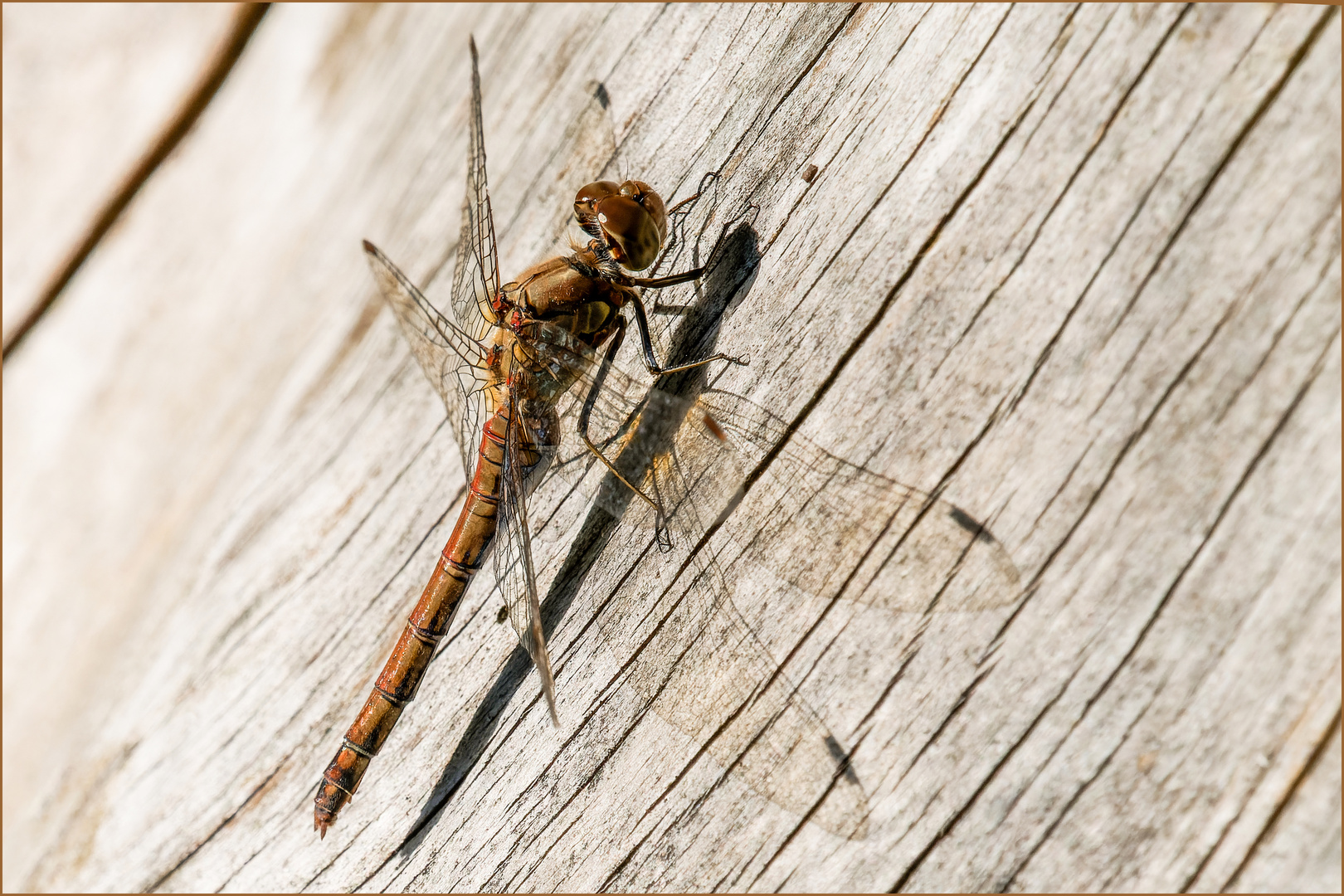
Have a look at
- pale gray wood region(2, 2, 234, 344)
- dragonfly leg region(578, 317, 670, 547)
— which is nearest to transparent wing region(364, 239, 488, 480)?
dragonfly leg region(578, 317, 670, 547)

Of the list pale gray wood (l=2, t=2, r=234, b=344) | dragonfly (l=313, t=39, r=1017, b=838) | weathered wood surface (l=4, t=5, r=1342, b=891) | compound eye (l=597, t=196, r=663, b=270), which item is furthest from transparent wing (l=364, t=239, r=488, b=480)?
pale gray wood (l=2, t=2, r=234, b=344)

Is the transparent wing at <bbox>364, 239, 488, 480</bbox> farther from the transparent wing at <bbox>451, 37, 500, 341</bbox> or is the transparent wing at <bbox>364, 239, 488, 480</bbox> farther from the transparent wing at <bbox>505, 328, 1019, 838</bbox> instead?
the transparent wing at <bbox>505, 328, 1019, 838</bbox>

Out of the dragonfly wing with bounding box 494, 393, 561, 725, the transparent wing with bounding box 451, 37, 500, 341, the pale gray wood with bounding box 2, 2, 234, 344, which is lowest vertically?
the dragonfly wing with bounding box 494, 393, 561, 725

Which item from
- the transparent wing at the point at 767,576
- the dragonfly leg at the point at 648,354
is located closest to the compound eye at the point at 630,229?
the dragonfly leg at the point at 648,354

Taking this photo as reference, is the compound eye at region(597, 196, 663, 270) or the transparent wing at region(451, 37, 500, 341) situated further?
the transparent wing at region(451, 37, 500, 341)

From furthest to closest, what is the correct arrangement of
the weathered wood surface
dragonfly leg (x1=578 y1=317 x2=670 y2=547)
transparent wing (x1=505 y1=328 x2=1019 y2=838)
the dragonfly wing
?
dragonfly leg (x1=578 y1=317 x2=670 y2=547), the dragonfly wing, transparent wing (x1=505 y1=328 x2=1019 y2=838), the weathered wood surface

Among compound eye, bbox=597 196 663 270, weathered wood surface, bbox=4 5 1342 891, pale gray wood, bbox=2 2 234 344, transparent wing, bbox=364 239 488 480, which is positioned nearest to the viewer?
weathered wood surface, bbox=4 5 1342 891

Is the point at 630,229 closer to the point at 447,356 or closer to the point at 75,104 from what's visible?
the point at 447,356

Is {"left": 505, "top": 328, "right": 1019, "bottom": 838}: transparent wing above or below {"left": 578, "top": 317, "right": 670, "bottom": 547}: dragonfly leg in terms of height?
below
